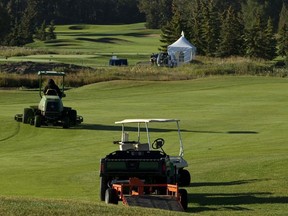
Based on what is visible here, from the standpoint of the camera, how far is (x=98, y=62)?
269 feet

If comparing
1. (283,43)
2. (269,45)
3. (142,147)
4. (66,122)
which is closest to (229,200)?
(142,147)

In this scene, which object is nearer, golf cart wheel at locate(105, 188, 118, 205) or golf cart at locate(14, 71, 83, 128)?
golf cart wheel at locate(105, 188, 118, 205)

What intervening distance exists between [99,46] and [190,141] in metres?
83.8

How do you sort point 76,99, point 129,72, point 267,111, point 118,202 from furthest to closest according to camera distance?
point 129,72 < point 76,99 < point 267,111 < point 118,202

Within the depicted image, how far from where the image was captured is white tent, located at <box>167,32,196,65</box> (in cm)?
7981

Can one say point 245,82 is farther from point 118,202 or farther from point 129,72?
point 118,202

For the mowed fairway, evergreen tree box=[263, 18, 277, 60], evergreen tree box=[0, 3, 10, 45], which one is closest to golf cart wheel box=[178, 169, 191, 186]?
the mowed fairway

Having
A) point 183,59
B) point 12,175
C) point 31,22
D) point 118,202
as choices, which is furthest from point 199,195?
point 31,22

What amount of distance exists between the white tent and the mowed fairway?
25.0m

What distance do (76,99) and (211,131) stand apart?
51.1 feet

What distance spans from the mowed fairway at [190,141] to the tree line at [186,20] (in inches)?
1227

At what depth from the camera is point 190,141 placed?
27969 millimetres

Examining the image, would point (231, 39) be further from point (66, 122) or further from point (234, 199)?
point (234, 199)

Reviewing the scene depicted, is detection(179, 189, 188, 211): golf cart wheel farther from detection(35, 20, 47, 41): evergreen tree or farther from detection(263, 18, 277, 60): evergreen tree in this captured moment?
detection(35, 20, 47, 41): evergreen tree
